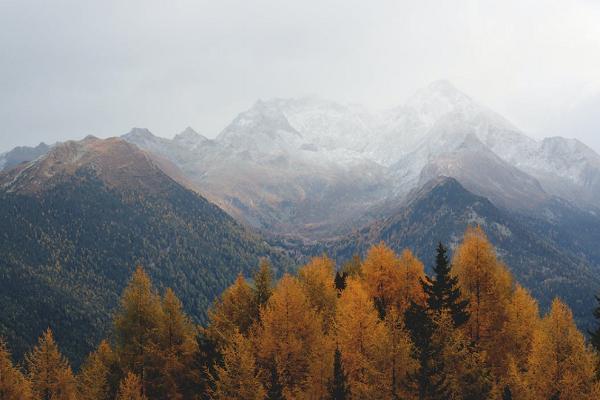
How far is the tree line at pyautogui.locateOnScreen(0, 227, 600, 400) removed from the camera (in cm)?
4281

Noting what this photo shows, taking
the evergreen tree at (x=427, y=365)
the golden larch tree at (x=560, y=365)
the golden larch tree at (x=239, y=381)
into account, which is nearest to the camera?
the evergreen tree at (x=427, y=365)

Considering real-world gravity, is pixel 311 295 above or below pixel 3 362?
above

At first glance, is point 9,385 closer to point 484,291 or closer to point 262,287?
point 262,287

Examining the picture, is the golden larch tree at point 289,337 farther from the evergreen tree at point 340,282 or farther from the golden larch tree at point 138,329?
the evergreen tree at point 340,282

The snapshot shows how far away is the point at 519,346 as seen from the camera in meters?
53.9

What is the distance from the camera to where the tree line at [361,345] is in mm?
42812

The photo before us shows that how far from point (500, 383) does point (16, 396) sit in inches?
2085

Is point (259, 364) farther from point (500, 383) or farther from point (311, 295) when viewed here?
point (500, 383)

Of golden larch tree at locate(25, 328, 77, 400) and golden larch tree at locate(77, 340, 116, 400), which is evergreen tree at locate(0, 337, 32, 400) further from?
golden larch tree at locate(77, 340, 116, 400)

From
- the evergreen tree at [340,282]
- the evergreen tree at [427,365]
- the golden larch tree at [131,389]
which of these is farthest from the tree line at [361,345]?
the evergreen tree at [340,282]

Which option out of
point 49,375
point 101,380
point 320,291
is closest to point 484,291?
point 320,291

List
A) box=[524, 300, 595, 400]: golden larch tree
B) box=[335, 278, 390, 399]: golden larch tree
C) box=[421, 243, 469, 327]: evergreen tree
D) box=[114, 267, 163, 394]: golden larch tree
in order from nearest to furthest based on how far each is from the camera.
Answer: box=[524, 300, 595, 400]: golden larch tree → box=[335, 278, 390, 399]: golden larch tree → box=[421, 243, 469, 327]: evergreen tree → box=[114, 267, 163, 394]: golden larch tree

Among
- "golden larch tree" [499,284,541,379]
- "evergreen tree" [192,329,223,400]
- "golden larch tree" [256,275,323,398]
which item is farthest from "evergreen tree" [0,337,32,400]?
"golden larch tree" [499,284,541,379]

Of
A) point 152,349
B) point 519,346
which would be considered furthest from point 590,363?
point 152,349
